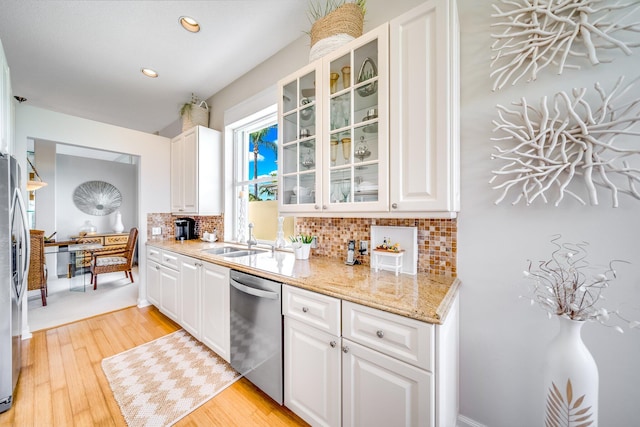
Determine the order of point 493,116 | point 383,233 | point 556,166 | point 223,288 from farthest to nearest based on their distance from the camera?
1. point 223,288
2. point 383,233
3. point 493,116
4. point 556,166

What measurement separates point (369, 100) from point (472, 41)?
0.62 m

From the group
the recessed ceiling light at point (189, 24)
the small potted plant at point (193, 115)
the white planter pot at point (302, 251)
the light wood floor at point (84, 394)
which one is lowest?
the light wood floor at point (84, 394)

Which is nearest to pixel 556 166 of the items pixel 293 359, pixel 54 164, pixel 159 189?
pixel 293 359

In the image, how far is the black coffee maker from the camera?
3.35 meters

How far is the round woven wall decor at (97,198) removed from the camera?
554 cm

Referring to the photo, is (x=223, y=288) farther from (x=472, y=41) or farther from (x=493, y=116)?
(x=472, y=41)

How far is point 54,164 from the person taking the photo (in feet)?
16.1

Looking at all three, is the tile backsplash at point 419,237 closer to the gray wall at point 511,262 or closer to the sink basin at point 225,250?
the gray wall at point 511,262

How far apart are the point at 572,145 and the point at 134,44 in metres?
3.38

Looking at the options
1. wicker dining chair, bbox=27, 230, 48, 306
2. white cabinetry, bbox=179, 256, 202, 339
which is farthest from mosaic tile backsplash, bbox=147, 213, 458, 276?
wicker dining chair, bbox=27, 230, 48, 306

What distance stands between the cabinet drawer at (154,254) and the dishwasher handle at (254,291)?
A: 161cm

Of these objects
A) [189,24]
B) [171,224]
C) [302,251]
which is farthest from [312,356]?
[171,224]

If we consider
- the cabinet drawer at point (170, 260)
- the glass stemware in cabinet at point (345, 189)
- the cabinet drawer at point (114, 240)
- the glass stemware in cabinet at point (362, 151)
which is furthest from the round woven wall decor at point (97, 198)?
the glass stemware in cabinet at point (362, 151)

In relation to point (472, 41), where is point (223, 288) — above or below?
below
